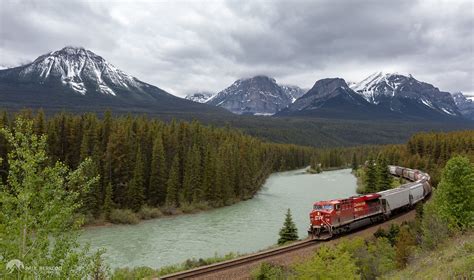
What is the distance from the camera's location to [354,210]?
42.3 m

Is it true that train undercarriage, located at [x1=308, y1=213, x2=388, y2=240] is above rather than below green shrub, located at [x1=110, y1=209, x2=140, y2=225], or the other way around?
above

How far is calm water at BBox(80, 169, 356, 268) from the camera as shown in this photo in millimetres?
41297

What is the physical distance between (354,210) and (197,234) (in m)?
19.6

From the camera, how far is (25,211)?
12.1m

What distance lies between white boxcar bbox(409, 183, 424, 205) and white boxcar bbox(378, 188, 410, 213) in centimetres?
185

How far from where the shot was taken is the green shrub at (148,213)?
207 ft

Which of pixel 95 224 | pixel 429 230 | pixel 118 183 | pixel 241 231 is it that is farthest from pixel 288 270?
pixel 118 183

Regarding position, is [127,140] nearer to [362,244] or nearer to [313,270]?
[362,244]

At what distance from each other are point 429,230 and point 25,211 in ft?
96.1

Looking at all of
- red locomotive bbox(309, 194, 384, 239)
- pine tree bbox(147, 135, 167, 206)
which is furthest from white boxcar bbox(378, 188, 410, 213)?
pine tree bbox(147, 135, 167, 206)

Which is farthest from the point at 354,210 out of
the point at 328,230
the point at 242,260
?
the point at 242,260

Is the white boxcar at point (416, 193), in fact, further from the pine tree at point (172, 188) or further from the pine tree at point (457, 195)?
the pine tree at point (172, 188)

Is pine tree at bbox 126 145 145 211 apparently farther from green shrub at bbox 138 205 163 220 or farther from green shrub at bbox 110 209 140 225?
green shrub at bbox 110 209 140 225

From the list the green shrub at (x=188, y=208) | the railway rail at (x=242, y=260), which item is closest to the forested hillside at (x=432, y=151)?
the green shrub at (x=188, y=208)
